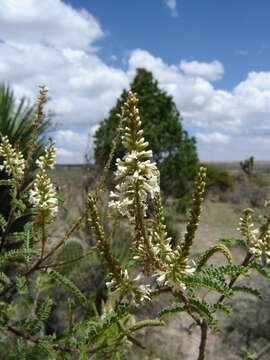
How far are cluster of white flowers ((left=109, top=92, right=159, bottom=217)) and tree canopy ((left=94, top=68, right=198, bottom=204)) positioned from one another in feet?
40.3

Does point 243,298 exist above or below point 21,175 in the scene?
below

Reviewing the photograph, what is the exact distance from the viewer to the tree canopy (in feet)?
45.5

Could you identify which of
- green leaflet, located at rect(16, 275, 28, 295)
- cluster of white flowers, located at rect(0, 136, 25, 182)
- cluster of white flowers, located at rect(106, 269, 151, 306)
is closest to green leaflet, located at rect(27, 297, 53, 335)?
green leaflet, located at rect(16, 275, 28, 295)

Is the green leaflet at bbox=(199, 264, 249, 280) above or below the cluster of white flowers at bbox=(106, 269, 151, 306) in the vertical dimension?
above

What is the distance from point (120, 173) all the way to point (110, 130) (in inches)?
505

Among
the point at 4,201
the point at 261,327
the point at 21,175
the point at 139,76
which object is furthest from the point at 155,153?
the point at 21,175

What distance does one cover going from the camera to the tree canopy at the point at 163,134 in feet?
45.5

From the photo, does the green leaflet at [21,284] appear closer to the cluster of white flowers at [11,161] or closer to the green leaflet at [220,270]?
the cluster of white flowers at [11,161]

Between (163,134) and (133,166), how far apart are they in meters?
13.0

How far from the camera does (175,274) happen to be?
1.09 m

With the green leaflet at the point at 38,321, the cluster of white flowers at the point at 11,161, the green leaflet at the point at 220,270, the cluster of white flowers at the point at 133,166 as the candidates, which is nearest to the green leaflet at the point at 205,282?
the green leaflet at the point at 220,270

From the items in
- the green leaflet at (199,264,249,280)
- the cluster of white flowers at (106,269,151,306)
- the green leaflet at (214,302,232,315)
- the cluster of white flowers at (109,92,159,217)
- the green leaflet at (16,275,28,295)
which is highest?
the cluster of white flowers at (109,92,159,217)

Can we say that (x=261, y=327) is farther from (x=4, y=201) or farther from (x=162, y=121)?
(x=162, y=121)

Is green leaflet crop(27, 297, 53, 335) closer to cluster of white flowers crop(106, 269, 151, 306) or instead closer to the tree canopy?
cluster of white flowers crop(106, 269, 151, 306)
